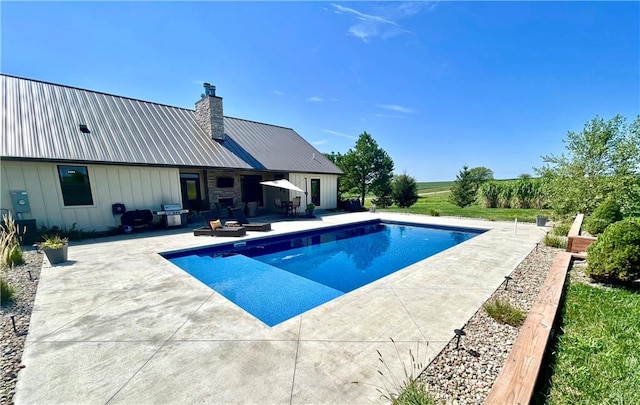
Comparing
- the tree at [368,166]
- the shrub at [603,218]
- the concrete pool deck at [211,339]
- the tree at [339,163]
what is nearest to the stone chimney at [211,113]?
the concrete pool deck at [211,339]

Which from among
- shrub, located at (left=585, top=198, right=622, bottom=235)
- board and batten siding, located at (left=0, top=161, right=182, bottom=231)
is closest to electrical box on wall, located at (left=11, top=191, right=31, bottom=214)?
board and batten siding, located at (left=0, top=161, right=182, bottom=231)

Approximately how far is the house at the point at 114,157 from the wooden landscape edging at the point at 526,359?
11144mm

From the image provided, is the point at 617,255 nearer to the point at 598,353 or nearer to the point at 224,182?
the point at 598,353

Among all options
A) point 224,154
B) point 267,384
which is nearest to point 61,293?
point 267,384

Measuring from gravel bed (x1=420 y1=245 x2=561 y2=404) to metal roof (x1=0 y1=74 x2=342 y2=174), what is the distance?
35.3ft

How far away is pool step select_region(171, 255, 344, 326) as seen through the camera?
13.3 feet

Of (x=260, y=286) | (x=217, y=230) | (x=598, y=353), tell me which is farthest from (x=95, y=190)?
(x=598, y=353)

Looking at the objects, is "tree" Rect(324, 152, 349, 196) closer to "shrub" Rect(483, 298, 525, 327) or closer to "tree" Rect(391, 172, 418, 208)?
"tree" Rect(391, 172, 418, 208)

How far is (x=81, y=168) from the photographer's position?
8453 millimetres

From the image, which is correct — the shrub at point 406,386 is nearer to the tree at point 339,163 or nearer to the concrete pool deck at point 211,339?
the concrete pool deck at point 211,339

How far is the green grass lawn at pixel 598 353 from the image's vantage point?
197 cm

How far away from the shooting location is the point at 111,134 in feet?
31.9

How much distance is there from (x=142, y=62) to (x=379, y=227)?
42.0ft

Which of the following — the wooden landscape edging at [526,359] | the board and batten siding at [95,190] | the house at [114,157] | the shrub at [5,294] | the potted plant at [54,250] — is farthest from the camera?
the house at [114,157]
